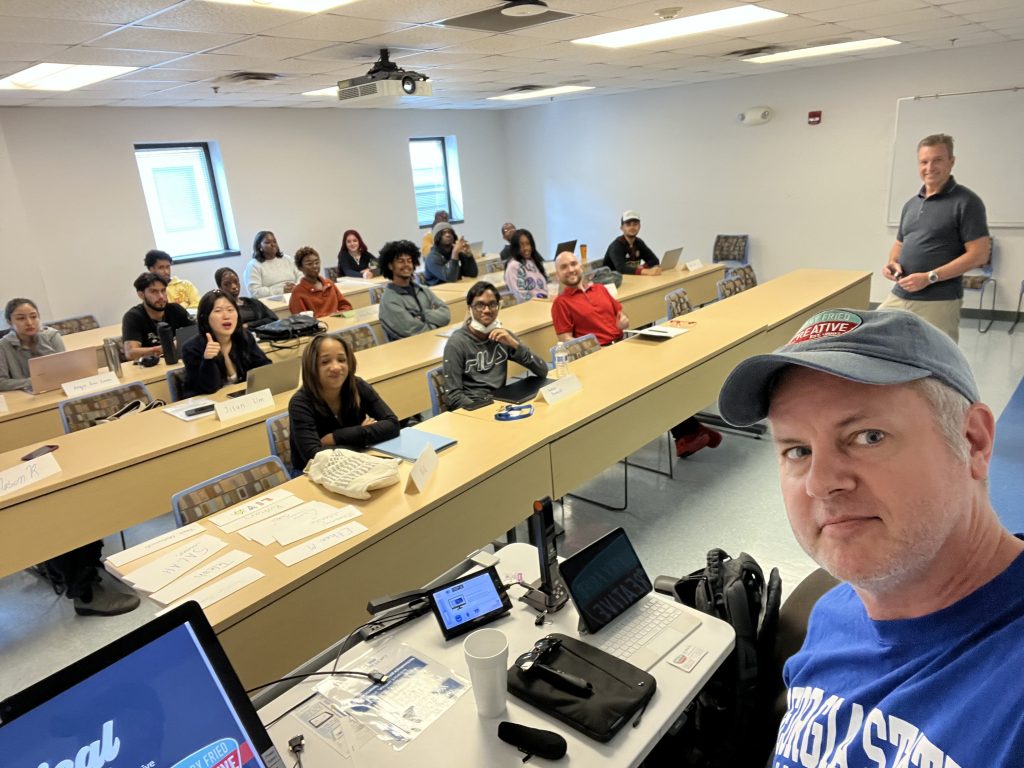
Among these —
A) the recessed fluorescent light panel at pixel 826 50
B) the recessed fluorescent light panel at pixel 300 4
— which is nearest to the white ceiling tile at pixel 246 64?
the recessed fluorescent light panel at pixel 300 4

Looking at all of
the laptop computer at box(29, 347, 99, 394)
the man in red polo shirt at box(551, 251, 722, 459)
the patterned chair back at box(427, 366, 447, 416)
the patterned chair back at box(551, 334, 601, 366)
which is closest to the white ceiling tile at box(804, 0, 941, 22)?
the man in red polo shirt at box(551, 251, 722, 459)

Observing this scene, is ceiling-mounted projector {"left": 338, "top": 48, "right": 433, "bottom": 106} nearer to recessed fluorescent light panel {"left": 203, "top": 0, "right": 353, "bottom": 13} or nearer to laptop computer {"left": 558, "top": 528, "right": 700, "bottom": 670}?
recessed fluorescent light panel {"left": 203, "top": 0, "right": 353, "bottom": 13}

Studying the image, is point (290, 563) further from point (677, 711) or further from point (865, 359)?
point (865, 359)

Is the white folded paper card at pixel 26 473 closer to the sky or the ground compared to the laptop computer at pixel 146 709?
closer to the ground

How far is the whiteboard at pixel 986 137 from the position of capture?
20.1ft

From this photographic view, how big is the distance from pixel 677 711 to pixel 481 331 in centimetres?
241

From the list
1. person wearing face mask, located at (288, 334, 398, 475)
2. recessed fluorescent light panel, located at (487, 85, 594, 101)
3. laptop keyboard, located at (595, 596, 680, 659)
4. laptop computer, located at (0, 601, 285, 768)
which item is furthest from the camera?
recessed fluorescent light panel, located at (487, 85, 594, 101)

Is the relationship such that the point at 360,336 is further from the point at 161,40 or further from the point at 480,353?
the point at 161,40

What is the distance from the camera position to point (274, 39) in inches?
150

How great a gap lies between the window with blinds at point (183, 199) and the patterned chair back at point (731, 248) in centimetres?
632

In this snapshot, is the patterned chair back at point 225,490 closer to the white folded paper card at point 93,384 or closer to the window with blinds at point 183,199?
the white folded paper card at point 93,384

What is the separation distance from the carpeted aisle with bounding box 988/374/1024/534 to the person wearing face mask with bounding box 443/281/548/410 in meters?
2.21

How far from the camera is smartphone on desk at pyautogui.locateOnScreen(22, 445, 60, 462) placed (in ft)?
9.25

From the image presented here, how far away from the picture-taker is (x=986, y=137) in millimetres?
6254
